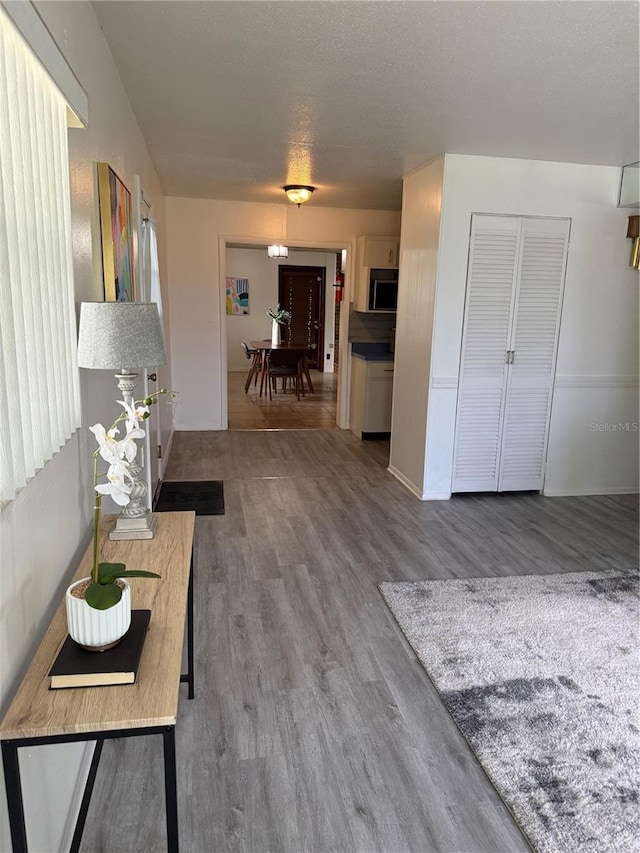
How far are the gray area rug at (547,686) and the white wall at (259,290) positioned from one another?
9152mm

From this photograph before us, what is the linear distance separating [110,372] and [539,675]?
214 centimetres

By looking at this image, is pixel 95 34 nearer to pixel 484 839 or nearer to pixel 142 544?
pixel 142 544

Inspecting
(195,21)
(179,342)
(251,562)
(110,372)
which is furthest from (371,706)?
(179,342)

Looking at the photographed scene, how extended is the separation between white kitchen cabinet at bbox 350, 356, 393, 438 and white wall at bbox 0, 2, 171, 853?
3.86m

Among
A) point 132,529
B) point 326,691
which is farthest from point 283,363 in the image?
point 132,529

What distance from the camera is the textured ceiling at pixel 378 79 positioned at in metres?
2.04

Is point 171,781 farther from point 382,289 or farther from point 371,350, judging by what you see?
point 371,350

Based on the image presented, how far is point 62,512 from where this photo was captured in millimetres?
1557

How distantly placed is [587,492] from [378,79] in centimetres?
350

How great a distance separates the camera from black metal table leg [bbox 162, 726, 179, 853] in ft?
3.48

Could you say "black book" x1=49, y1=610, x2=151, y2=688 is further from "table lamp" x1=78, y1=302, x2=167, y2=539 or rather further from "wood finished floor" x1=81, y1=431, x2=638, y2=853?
"wood finished floor" x1=81, y1=431, x2=638, y2=853

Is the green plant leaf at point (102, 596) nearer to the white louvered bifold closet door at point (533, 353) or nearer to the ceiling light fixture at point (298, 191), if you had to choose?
the white louvered bifold closet door at point (533, 353)

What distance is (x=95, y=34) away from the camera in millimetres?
2123

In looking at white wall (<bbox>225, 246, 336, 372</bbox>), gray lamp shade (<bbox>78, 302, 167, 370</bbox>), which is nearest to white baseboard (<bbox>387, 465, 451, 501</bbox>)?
gray lamp shade (<bbox>78, 302, 167, 370</bbox>)
